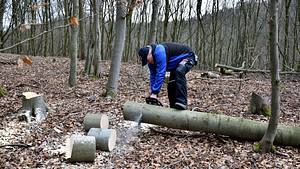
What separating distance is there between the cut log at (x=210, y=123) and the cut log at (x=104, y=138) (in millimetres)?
682

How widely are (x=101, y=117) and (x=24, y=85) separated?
5604 mm

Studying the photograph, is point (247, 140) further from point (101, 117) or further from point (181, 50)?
point (101, 117)

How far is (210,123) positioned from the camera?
6172 millimetres

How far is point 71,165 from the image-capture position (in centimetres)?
537

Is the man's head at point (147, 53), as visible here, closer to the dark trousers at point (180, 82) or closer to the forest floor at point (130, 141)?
the dark trousers at point (180, 82)

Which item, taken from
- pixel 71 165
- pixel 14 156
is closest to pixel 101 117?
pixel 71 165

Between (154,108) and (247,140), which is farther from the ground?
(154,108)

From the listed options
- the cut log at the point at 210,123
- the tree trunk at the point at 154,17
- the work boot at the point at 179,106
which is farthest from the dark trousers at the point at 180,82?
the tree trunk at the point at 154,17

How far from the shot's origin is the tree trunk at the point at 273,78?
505cm

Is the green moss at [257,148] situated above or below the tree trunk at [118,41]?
below

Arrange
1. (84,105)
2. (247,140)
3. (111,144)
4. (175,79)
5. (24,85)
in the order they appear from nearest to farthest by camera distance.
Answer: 1. (111,144)
2. (247,140)
3. (175,79)
4. (84,105)
5. (24,85)

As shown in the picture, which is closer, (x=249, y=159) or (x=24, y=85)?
(x=249, y=159)

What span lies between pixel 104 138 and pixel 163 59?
5.86ft

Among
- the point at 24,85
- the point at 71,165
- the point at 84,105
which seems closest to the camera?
the point at 71,165
